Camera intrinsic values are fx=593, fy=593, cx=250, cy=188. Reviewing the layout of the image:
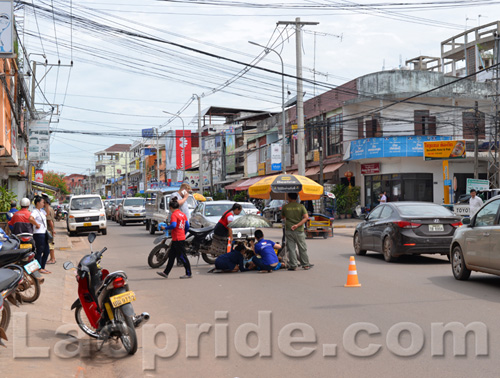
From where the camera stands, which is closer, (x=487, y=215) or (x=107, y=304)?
(x=107, y=304)

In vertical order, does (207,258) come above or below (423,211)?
below

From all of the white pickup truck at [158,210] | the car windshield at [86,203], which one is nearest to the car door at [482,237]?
the white pickup truck at [158,210]

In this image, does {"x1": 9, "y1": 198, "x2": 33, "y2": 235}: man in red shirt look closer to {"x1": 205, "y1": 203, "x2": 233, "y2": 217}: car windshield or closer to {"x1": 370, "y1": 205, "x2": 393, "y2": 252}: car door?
{"x1": 205, "y1": 203, "x2": 233, "y2": 217}: car windshield

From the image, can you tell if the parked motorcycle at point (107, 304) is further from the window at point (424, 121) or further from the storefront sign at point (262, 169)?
the storefront sign at point (262, 169)

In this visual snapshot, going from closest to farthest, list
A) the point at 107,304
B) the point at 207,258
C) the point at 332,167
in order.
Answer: the point at 107,304 < the point at 207,258 < the point at 332,167

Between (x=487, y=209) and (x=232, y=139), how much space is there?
58.9 metres

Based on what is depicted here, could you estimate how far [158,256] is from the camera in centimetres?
1578

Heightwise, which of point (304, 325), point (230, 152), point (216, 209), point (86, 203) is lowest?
point (304, 325)

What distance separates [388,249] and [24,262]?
934cm

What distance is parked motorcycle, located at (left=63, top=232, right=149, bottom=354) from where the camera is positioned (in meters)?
6.75

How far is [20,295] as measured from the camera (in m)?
9.64

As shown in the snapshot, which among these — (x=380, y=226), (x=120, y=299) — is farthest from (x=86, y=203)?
(x=120, y=299)

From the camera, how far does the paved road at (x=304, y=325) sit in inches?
240

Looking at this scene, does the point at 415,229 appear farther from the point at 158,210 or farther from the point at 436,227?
the point at 158,210
